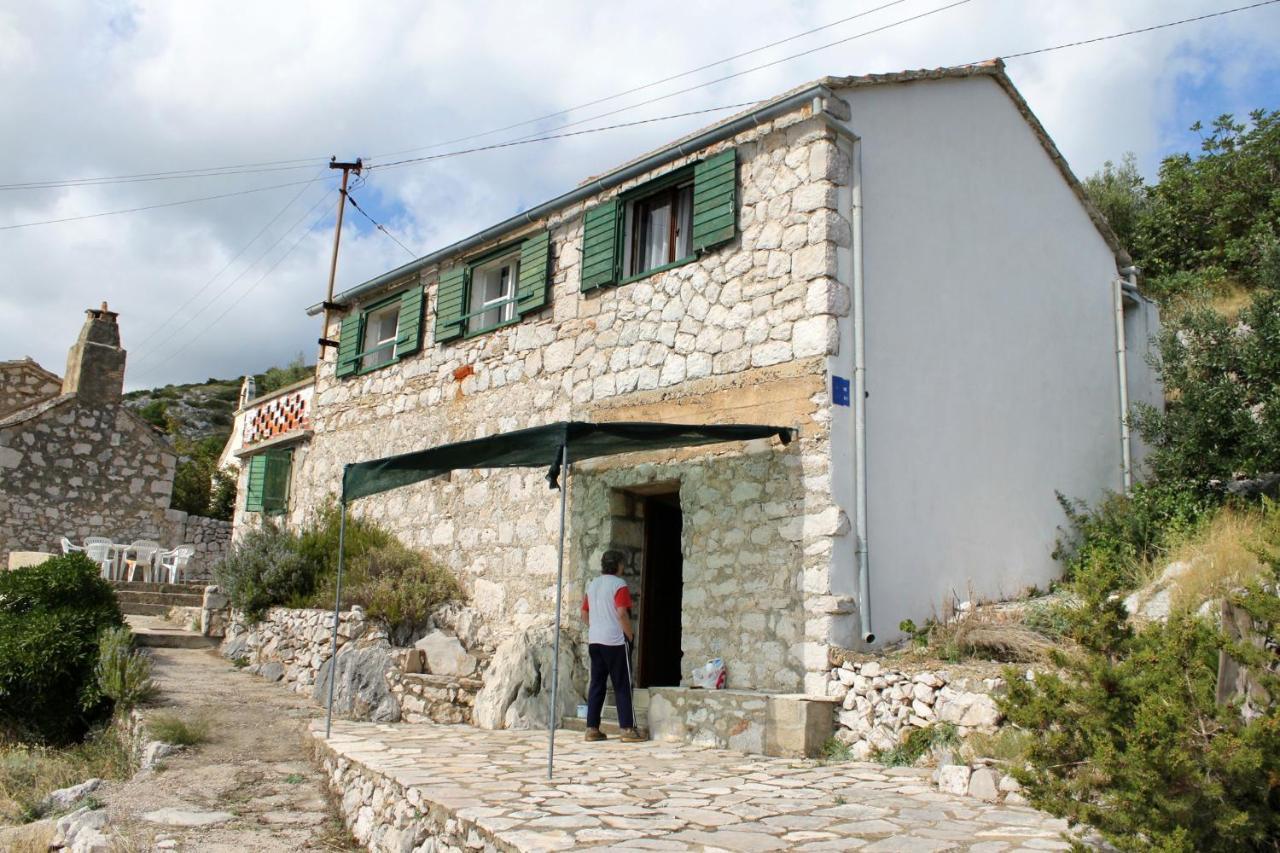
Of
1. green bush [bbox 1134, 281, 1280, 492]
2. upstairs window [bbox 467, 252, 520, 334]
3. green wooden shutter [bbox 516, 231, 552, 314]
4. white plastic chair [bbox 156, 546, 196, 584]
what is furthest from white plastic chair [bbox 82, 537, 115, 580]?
green bush [bbox 1134, 281, 1280, 492]

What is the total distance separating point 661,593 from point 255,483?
858 centimetres

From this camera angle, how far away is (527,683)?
28.6 ft

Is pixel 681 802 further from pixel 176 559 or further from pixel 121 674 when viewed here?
pixel 176 559

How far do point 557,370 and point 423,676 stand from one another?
3.34 m

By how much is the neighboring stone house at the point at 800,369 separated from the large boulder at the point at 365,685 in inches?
48.8

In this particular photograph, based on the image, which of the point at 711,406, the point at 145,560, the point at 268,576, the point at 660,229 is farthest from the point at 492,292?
the point at 145,560

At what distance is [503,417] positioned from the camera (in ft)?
35.5

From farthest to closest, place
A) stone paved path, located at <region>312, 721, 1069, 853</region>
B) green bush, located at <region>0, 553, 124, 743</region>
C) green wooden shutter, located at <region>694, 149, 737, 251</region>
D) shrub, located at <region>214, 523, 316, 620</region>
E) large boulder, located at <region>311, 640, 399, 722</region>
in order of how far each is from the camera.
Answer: shrub, located at <region>214, 523, 316, 620</region> → large boulder, located at <region>311, 640, 399, 722</region> → green bush, located at <region>0, 553, 124, 743</region> → green wooden shutter, located at <region>694, 149, 737, 251</region> → stone paved path, located at <region>312, 721, 1069, 853</region>

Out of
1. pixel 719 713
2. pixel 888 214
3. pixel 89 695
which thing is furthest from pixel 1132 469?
pixel 89 695

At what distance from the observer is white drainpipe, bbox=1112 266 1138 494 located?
10977 mm

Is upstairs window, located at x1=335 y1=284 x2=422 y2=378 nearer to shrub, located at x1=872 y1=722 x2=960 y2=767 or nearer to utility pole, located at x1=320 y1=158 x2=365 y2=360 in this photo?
utility pole, located at x1=320 y1=158 x2=365 y2=360

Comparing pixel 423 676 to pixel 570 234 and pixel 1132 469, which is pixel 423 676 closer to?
pixel 570 234

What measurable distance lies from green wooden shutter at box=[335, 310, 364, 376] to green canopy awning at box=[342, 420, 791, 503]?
5.38m

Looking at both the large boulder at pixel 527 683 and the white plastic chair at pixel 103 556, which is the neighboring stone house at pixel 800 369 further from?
the white plastic chair at pixel 103 556
